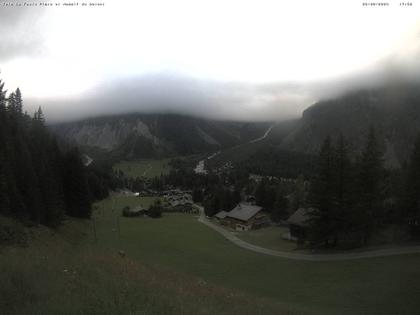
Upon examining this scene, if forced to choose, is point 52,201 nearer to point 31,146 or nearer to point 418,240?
point 31,146

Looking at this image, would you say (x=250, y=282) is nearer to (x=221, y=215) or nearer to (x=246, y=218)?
(x=246, y=218)

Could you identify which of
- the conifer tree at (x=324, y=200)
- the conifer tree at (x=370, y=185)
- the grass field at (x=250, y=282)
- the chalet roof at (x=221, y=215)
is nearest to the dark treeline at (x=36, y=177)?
the grass field at (x=250, y=282)

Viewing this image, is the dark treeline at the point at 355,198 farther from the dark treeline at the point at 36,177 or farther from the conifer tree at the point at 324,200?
the dark treeline at the point at 36,177

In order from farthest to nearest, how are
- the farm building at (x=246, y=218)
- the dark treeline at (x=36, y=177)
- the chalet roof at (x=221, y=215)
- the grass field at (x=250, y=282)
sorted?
the chalet roof at (x=221, y=215)
the farm building at (x=246, y=218)
the dark treeline at (x=36, y=177)
the grass field at (x=250, y=282)

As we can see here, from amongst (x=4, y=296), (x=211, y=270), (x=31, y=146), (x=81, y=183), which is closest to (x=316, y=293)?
(x=211, y=270)

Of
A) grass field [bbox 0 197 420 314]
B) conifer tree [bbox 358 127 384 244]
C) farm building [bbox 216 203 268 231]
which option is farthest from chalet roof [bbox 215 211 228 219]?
conifer tree [bbox 358 127 384 244]
